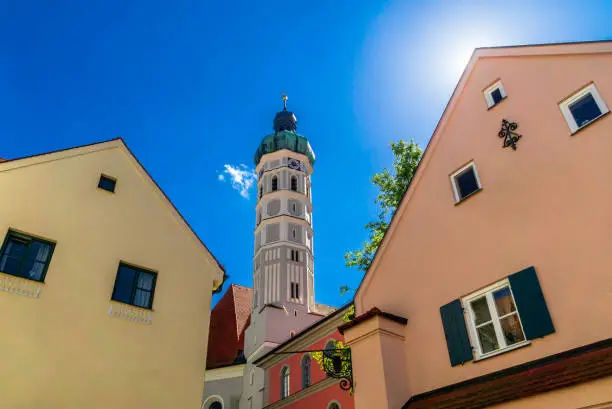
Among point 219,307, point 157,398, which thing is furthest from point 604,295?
point 219,307

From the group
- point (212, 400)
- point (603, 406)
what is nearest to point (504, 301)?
point (603, 406)

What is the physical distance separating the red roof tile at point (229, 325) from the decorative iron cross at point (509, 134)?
31261 mm

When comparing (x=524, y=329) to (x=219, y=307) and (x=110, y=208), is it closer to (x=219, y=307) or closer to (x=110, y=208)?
(x=110, y=208)

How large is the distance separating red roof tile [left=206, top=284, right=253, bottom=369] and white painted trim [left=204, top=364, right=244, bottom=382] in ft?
1.74

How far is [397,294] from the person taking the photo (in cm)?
1009

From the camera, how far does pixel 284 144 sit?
2014 inches

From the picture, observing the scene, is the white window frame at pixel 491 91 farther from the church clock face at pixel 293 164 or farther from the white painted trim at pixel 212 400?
the church clock face at pixel 293 164

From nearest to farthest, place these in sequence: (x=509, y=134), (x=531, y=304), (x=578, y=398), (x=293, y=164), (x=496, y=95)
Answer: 1. (x=578, y=398)
2. (x=531, y=304)
3. (x=509, y=134)
4. (x=496, y=95)
5. (x=293, y=164)

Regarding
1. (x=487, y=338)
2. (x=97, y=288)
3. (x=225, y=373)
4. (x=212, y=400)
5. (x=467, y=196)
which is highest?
(x=225, y=373)

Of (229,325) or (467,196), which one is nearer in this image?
(467,196)

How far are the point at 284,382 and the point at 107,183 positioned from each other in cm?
1860

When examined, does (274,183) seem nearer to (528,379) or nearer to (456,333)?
(456,333)

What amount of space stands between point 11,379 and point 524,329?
9.53 metres

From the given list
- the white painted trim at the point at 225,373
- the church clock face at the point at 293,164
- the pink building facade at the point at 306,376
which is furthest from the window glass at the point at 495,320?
the church clock face at the point at 293,164
